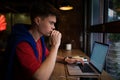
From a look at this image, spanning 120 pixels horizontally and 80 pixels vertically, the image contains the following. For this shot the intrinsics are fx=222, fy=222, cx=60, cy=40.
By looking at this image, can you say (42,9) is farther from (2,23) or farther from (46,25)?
(2,23)

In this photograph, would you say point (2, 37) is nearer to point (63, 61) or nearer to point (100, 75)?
point (63, 61)

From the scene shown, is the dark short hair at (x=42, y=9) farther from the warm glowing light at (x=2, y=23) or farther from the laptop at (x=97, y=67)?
the warm glowing light at (x=2, y=23)

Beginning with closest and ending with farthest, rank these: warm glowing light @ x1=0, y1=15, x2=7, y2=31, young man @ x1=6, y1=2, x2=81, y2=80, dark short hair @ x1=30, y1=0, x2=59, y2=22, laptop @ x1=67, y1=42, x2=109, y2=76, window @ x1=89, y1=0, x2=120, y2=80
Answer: young man @ x1=6, y1=2, x2=81, y2=80
dark short hair @ x1=30, y1=0, x2=59, y2=22
laptop @ x1=67, y1=42, x2=109, y2=76
window @ x1=89, y1=0, x2=120, y2=80
warm glowing light @ x1=0, y1=15, x2=7, y2=31

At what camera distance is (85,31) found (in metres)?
4.76

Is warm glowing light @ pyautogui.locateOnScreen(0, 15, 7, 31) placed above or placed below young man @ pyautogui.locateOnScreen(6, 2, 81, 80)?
above

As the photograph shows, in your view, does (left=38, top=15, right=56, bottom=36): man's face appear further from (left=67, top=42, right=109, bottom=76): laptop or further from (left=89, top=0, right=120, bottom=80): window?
(left=89, top=0, right=120, bottom=80): window

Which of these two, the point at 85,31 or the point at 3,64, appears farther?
the point at 85,31

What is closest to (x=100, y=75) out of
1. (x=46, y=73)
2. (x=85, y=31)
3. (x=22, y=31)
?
(x=46, y=73)

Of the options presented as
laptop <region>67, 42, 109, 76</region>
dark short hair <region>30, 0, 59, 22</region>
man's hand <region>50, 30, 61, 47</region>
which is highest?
dark short hair <region>30, 0, 59, 22</region>

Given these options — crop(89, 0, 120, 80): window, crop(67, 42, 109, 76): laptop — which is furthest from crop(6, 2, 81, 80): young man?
crop(89, 0, 120, 80): window

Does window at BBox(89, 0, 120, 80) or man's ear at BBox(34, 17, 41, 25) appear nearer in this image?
man's ear at BBox(34, 17, 41, 25)

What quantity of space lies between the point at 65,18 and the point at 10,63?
3.72 metres

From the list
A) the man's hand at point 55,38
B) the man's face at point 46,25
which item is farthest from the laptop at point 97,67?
the man's face at point 46,25

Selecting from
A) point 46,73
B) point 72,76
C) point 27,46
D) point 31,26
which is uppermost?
point 31,26
